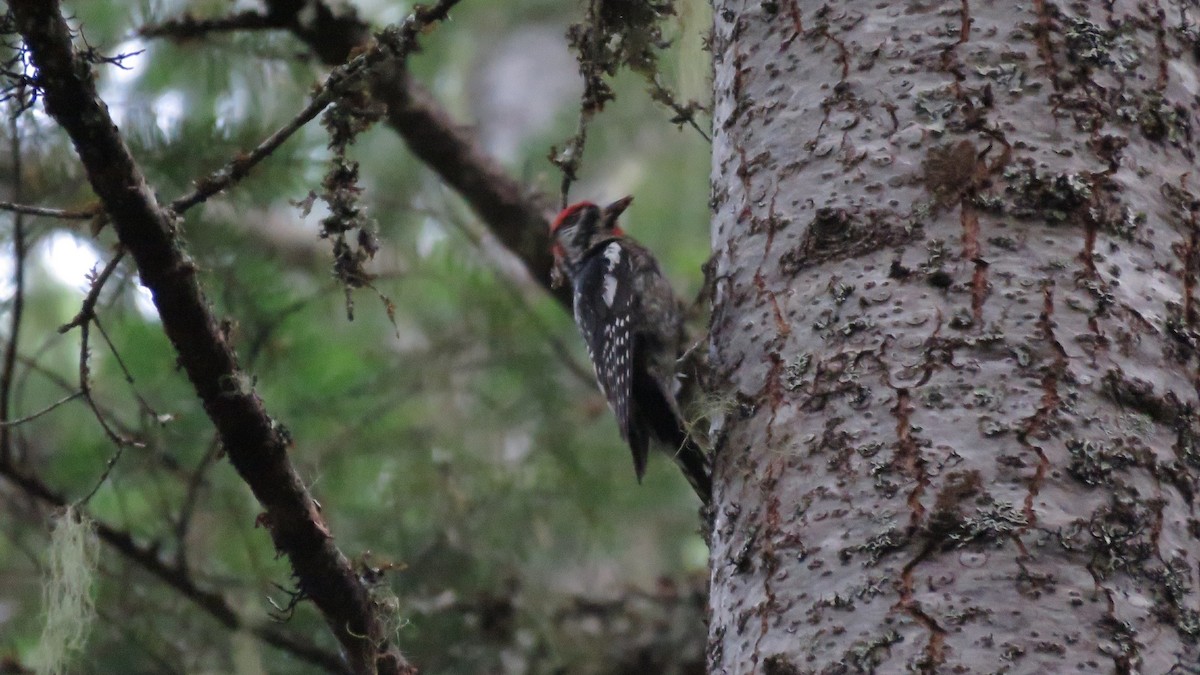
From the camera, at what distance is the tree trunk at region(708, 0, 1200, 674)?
1725 millimetres

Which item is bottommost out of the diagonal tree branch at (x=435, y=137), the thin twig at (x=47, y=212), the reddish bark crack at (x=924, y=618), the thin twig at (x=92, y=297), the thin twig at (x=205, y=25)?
the reddish bark crack at (x=924, y=618)

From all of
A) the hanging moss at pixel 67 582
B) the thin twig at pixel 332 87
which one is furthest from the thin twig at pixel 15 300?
the thin twig at pixel 332 87

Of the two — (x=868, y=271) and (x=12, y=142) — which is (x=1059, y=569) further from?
(x=12, y=142)

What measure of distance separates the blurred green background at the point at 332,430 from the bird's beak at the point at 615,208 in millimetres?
332

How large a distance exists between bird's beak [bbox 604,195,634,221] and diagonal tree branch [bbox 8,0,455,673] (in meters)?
2.11

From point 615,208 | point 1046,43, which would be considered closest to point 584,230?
point 615,208

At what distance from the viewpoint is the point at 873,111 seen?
84.0 inches

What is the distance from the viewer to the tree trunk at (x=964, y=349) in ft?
5.66

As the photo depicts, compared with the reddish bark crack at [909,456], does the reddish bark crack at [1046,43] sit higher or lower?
higher

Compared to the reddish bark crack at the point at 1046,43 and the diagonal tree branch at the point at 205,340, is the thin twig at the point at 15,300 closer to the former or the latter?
the diagonal tree branch at the point at 205,340

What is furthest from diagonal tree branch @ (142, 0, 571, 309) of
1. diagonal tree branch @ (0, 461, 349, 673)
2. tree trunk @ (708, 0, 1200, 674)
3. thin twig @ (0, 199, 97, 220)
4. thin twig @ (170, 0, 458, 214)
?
thin twig @ (0, 199, 97, 220)

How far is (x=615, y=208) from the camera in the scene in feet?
15.1

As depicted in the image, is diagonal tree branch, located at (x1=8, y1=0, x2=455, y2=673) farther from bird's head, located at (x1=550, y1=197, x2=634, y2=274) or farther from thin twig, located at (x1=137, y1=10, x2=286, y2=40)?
bird's head, located at (x1=550, y1=197, x2=634, y2=274)

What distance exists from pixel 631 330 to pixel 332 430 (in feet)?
4.29
